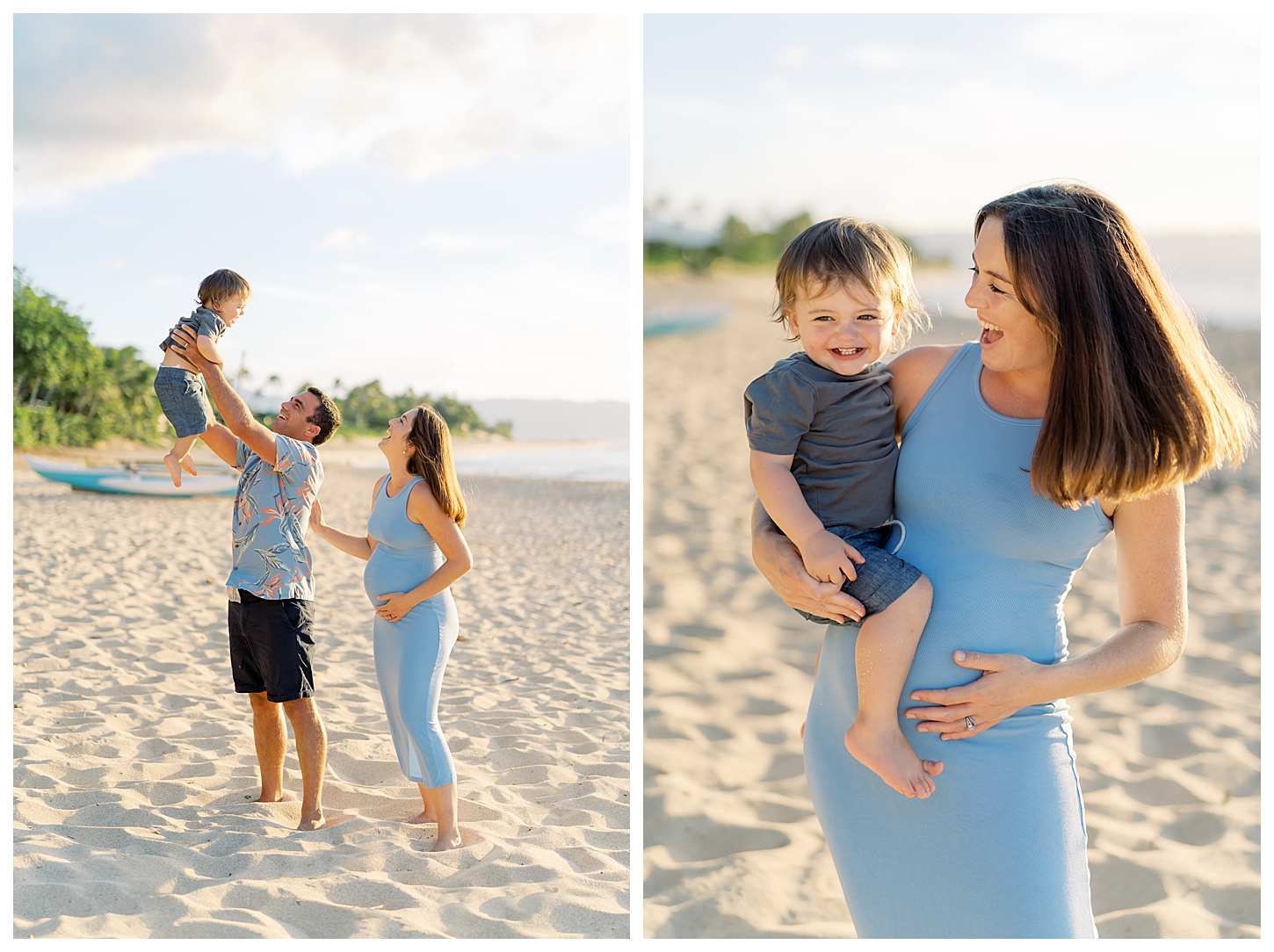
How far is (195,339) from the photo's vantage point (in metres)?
2.69

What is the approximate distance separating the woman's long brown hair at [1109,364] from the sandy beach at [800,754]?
1.93 metres

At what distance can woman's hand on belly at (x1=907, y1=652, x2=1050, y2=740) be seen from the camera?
5.29 feet

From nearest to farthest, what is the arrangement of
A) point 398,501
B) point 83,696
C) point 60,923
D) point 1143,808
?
1. point 60,923
2. point 398,501
3. point 1143,808
4. point 83,696

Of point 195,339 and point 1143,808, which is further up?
point 195,339

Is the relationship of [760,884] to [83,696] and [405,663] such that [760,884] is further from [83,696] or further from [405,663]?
[83,696]

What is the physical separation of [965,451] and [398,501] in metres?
1.95

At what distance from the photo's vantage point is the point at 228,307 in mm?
2779

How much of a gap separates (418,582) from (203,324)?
100cm

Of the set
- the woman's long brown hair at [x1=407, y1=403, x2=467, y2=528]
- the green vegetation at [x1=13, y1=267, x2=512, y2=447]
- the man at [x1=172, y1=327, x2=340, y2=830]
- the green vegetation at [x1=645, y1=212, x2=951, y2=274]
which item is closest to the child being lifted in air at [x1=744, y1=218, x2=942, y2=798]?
the woman's long brown hair at [x1=407, y1=403, x2=467, y2=528]

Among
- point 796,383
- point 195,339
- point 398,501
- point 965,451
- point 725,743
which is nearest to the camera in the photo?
point 965,451

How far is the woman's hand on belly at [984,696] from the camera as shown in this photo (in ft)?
5.29

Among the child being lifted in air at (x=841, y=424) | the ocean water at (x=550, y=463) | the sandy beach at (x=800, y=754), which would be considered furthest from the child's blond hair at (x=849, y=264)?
the ocean water at (x=550, y=463)

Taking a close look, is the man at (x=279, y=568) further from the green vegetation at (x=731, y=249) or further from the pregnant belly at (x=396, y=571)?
the green vegetation at (x=731, y=249)
